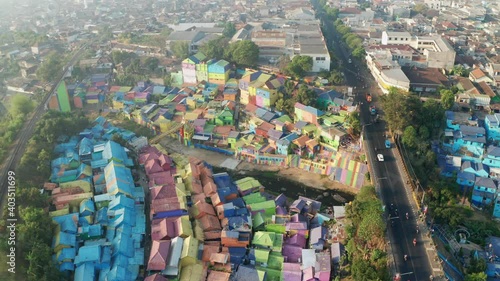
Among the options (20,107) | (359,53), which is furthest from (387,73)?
(20,107)

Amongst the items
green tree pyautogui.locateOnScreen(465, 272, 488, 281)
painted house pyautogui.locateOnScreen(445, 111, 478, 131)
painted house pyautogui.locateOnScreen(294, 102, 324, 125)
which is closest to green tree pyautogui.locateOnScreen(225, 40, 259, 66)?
painted house pyautogui.locateOnScreen(294, 102, 324, 125)

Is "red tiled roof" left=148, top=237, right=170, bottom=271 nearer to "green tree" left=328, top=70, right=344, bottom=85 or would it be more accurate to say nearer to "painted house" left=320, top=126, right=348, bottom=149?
"painted house" left=320, top=126, right=348, bottom=149

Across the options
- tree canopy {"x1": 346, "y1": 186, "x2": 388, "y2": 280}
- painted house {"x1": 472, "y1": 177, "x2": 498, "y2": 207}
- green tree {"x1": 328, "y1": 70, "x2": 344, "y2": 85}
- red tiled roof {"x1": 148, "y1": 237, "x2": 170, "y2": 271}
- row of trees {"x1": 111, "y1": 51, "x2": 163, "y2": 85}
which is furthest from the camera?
row of trees {"x1": 111, "y1": 51, "x2": 163, "y2": 85}

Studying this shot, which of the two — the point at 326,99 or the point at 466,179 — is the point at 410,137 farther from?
the point at 326,99

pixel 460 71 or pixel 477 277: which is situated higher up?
pixel 460 71

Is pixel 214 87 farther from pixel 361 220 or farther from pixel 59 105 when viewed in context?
pixel 361 220

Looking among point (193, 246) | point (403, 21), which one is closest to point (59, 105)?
point (193, 246)
